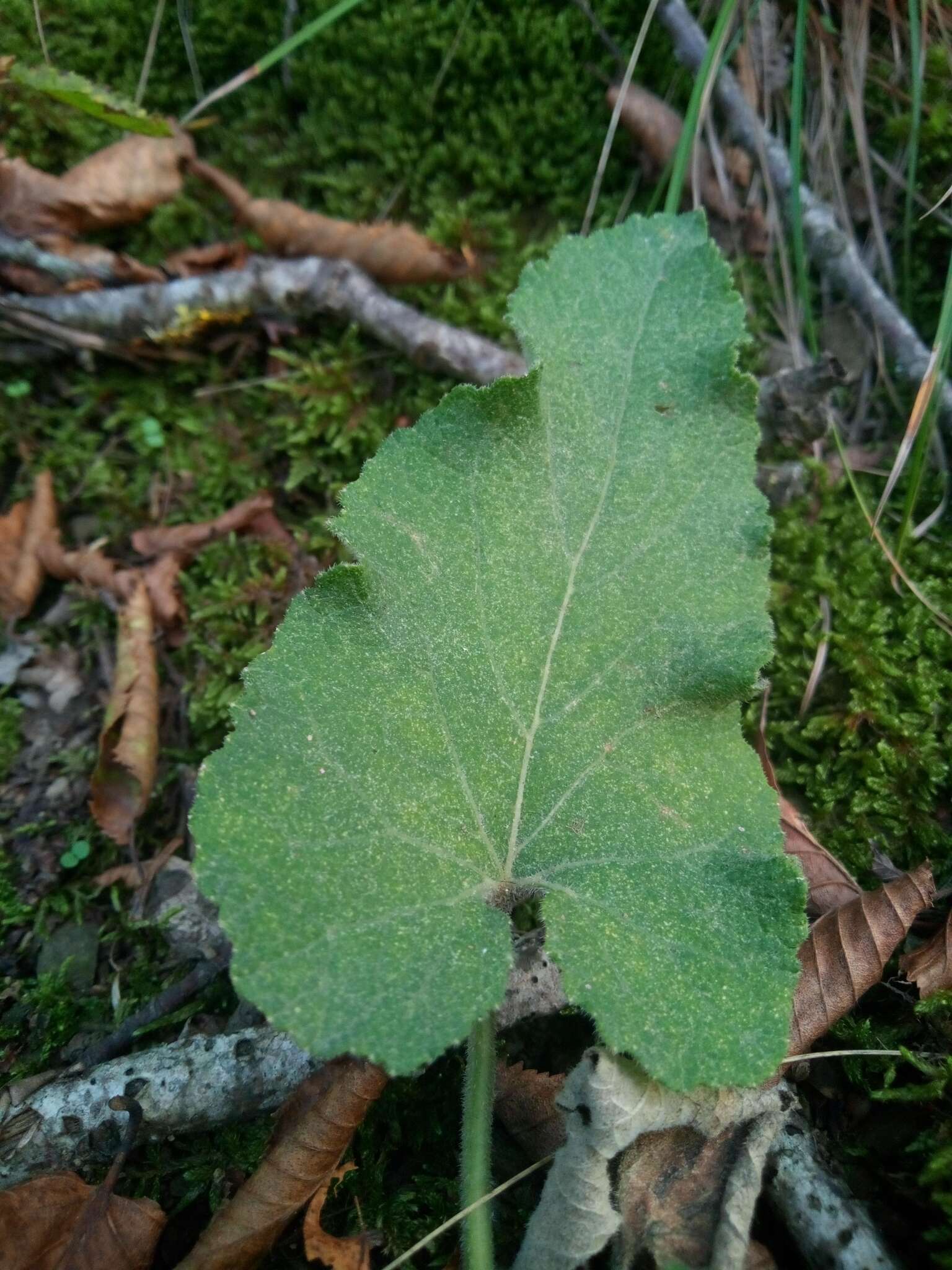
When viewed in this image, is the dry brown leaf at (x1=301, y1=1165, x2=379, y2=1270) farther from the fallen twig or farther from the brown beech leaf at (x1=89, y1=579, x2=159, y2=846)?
the brown beech leaf at (x1=89, y1=579, x2=159, y2=846)

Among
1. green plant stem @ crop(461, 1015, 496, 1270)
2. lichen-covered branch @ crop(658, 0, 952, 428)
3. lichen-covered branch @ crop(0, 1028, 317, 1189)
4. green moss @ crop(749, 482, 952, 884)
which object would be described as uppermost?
lichen-covered branch @ crop(658, 0, 952, 428)

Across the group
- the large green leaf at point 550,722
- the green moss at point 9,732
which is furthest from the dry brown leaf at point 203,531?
the large green leaf at point 550,722

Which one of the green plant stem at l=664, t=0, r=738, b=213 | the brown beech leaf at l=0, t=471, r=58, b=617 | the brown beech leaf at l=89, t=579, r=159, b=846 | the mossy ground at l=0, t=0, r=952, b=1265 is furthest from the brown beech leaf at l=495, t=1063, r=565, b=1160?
the green plant stem at l=664, t=0, r=738, b=213

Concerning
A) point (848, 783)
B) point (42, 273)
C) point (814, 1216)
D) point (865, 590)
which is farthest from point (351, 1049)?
point (42, 273)

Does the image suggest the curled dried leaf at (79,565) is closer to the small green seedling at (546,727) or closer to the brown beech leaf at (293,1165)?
the small green seedling at (546,727)

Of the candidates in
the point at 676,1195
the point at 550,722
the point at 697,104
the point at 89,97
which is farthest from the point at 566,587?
the point at 89,97

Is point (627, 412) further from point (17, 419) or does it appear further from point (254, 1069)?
point (17, 419)
